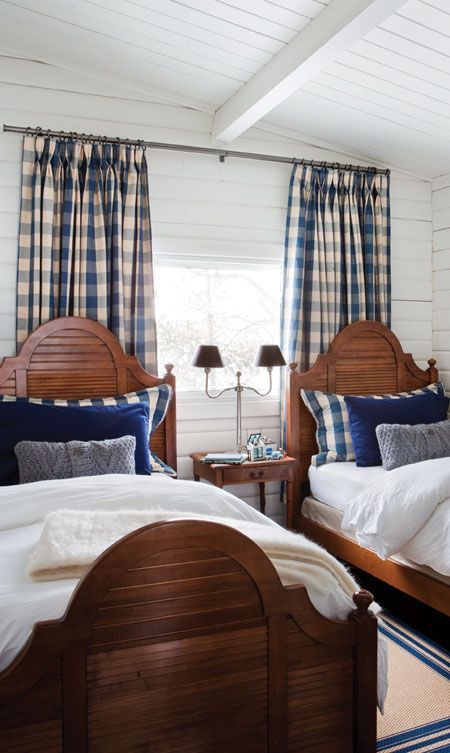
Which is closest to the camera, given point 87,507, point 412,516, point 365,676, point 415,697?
point 365,676

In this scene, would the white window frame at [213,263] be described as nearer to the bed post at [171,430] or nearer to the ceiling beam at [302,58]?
the bed post at [171,430]

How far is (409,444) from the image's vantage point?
343 centimetres

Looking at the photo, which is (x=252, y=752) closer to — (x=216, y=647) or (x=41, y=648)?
(x=216, y=647)

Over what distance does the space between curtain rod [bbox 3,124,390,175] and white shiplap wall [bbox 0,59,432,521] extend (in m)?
0.05

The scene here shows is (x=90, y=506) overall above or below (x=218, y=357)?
below

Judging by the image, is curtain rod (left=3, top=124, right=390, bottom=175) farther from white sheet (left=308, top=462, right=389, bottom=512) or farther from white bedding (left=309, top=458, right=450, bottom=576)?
white bedding (left=309, top=458, right=450, bottom=576)

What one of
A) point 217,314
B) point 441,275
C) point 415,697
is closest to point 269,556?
point 415,697

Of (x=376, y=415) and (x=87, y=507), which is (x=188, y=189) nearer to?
(x=376, y=415)

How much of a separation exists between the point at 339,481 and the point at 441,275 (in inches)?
72.1

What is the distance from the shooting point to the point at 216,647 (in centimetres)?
156

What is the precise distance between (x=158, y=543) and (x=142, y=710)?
383 mm

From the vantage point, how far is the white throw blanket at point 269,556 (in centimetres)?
168

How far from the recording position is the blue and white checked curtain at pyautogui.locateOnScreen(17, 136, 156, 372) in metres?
3.47

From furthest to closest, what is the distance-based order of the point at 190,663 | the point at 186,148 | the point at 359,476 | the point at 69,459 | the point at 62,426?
the point at 186,148
the point at 359,476
the point at 62,426
the point at 69,459
the point at 190,663
